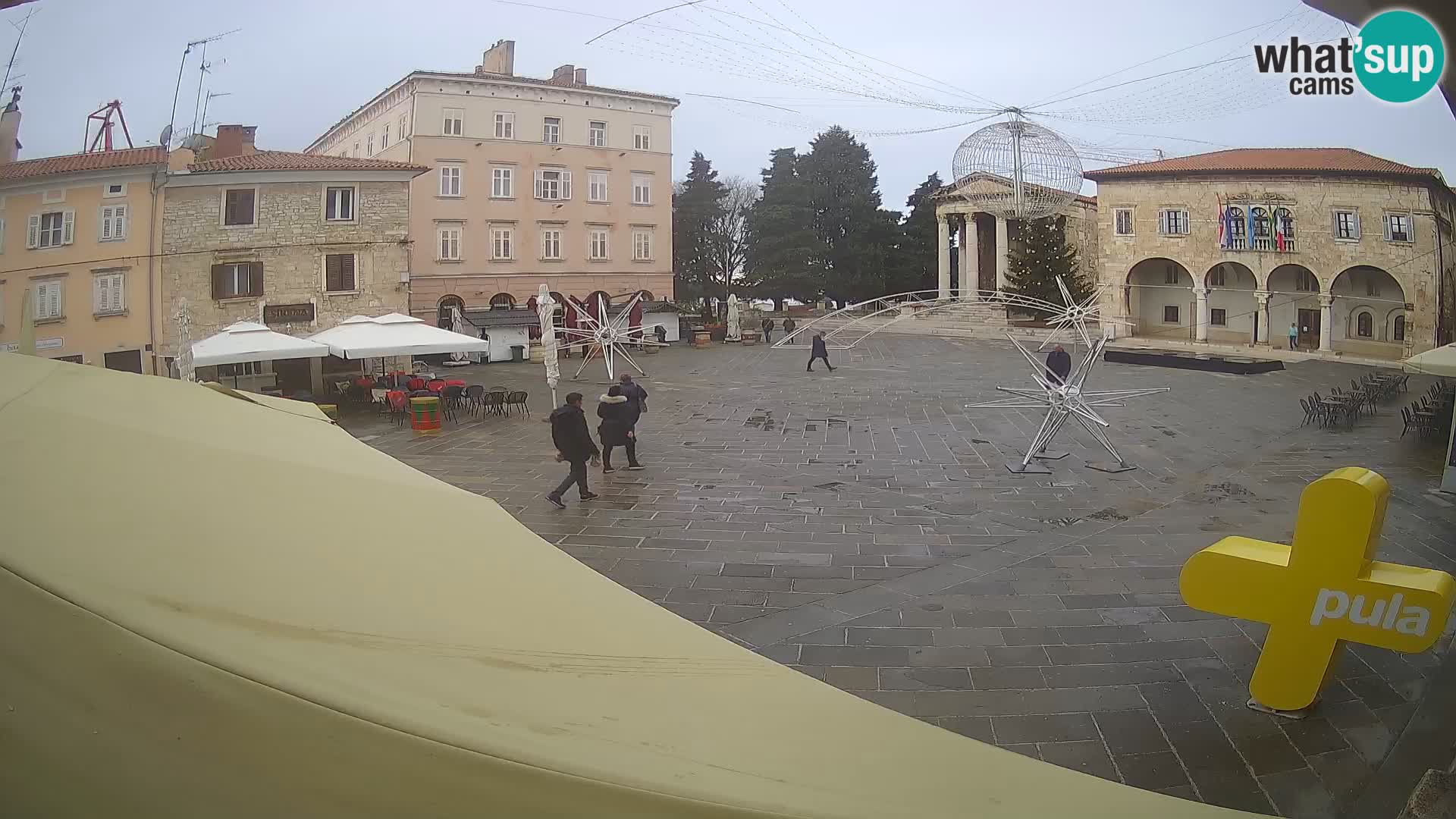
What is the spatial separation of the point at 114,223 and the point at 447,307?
14300 millimetres

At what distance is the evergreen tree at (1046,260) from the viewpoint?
3206cm

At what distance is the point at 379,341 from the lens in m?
5.75

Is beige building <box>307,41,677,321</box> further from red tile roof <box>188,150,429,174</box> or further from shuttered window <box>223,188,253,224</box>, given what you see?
shuttered window <box>223,188,253,224</box>

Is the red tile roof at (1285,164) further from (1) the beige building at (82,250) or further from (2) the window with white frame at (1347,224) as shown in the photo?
(1) the beige building at (82,250)

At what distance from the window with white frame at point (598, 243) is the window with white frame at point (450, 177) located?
880 centimetres

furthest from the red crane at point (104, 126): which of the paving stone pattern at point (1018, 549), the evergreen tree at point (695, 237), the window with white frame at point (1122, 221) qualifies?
the evergreen tree at point (695, 237)

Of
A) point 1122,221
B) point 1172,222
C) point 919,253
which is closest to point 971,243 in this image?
point 919,253

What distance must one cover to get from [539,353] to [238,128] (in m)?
18.9

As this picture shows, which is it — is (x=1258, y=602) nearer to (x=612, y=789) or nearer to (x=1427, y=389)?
(x=612, y=789)

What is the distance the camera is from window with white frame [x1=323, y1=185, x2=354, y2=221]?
490 centimetres

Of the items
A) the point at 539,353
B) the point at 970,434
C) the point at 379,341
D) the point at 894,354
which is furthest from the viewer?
the point at 894,354

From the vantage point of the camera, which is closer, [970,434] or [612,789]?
[612,789]

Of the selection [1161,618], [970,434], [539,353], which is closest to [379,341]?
[1161,618]

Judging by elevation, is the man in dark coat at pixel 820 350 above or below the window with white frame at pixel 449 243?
below
